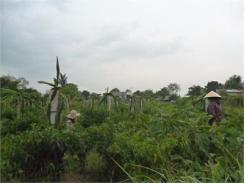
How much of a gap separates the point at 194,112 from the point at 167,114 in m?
0.17

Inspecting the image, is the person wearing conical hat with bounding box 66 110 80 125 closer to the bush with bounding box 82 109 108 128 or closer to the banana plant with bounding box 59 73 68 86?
the banana plant with bounding box 59 73 68 86

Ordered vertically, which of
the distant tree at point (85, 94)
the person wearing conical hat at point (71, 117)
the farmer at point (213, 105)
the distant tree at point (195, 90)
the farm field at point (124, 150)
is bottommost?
the farm field at point (124, 150)

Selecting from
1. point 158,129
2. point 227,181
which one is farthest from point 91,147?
point 227,181

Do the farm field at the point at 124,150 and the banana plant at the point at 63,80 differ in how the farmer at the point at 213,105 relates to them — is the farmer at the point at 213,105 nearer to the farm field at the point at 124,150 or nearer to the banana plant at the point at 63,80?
the farm field at the point at 124,150

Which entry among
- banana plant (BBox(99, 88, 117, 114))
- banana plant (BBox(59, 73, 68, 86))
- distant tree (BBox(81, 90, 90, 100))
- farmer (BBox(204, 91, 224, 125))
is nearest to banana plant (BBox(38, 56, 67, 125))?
banana plant (BBox(59, 73, 68, 86))

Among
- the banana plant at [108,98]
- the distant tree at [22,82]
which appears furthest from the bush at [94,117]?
the distant tree at [22,82]

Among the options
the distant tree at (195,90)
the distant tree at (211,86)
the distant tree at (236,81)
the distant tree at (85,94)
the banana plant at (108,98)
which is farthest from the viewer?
the distant tree at (85,94)

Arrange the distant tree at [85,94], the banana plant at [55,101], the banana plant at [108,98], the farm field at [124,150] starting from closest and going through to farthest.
A: 1. the farm field at [124,150]
2. the banana plant at [55,101]
3. the banana plant at [108,98]
4. the distant tree at [85,94]

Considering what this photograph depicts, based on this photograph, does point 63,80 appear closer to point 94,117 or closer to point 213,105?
point 213,105

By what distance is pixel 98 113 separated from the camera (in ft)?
16.7

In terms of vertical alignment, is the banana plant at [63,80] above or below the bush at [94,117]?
above

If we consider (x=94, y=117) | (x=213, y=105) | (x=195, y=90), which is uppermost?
(x=195, y=90)

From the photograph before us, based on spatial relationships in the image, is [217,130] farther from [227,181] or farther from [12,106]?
[12,106]

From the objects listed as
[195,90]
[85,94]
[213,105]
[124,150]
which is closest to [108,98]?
[195,90]
